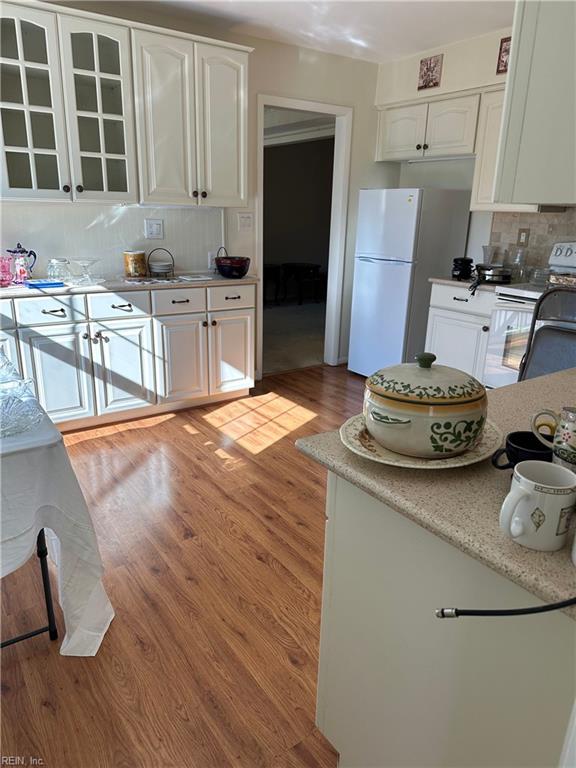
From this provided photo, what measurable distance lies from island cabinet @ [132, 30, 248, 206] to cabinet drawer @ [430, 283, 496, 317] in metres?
1.67

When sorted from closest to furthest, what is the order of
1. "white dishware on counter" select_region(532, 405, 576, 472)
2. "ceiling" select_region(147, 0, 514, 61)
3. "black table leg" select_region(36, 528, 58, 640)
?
"white dishware on counter" select_region(532, 405, 576, 472) → "black table leg" select_region(36, 528, 58, 640) → "ceiling" select_region(147, 0, 514, 61)

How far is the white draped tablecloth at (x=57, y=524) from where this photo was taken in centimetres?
142

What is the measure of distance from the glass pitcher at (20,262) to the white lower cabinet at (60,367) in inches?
16.7

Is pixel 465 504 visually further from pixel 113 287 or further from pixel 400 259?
pixel 400 259

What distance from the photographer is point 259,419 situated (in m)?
3.73

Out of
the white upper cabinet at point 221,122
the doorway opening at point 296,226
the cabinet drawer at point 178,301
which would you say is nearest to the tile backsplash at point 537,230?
the white upper cabinet at point 221,122

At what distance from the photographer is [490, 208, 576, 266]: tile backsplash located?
3.77 metres

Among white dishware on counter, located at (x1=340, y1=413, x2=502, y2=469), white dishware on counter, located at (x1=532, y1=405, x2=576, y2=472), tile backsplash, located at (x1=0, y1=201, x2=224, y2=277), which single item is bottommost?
white dishware on counter, located at (x1=340, y1=413, x2=502, y2=469)

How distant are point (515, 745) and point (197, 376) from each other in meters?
3.11

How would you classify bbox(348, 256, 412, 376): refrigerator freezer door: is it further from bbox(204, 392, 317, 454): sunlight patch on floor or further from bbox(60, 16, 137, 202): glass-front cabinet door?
bbox(60, 16, 137, 202): glass-front cabinet door

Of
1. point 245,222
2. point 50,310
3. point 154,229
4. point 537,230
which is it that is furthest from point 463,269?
point 50,310

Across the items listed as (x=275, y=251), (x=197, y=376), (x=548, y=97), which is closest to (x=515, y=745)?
(x=548, y=97)

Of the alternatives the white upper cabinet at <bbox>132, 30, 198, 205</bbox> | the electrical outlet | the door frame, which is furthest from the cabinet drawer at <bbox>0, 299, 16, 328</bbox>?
the electrical outlet

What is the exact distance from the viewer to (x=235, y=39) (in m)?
3.80
